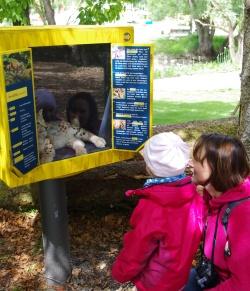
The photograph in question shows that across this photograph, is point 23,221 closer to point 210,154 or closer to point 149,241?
point 149,241

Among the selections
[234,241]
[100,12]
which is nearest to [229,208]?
[234,241]

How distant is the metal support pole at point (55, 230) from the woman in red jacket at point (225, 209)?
146 cm

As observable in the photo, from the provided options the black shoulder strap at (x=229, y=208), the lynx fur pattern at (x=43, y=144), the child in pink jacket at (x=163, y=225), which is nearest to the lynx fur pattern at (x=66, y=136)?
the lynx fur pattern at (x=43, y=144)

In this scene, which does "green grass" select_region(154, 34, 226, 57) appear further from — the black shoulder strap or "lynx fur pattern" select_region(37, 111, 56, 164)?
the black shoulder strap

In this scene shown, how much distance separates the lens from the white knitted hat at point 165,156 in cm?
214

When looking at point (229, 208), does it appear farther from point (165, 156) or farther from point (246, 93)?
point (246, 93)

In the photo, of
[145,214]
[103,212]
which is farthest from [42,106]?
[103,212]

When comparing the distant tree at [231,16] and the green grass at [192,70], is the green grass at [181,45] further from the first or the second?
the green grass at [192,70]

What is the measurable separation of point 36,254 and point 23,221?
0.53 meters

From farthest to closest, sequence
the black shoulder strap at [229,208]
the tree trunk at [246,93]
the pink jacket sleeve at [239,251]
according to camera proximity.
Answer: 1. the tree trunk at [246,93]
2. the black shoulder strap at [229,208]
3. the pink jacket sleeve at [239,251]

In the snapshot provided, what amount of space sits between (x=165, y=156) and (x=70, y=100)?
1096 mm

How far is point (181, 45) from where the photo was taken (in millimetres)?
33188

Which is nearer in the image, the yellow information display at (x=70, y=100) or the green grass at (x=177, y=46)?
the yellow information display at (x=70, y=100)

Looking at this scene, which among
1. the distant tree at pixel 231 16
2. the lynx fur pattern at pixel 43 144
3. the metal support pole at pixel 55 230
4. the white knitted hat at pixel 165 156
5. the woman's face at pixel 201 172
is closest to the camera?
the woman's face at pixel 201 172
